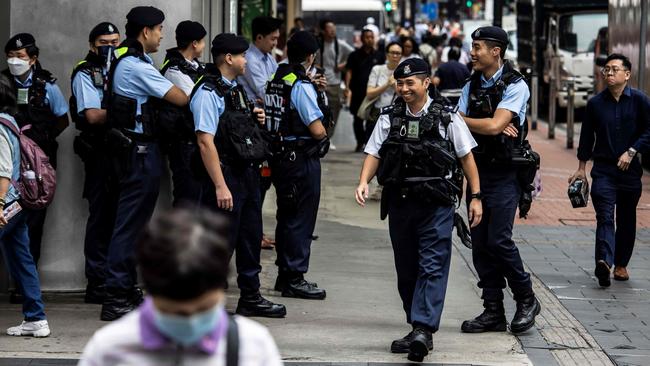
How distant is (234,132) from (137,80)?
A: 656mm

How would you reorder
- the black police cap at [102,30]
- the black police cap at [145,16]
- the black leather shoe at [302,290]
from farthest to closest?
the black leather shoe at [302,290] → the black police cap at [102,30] → the black police cap at [145,16]

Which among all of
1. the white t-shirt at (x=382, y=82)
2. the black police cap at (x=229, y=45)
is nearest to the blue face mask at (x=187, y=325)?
the black police cap at (x=229, y=45)

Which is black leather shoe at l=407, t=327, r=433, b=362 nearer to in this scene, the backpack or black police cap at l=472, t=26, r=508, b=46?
black police cap at l=472, t=26, r=508, b=46

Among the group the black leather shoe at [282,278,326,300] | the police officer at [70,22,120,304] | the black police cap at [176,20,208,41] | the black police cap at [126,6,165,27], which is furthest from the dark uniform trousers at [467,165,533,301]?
the police officer at [70,22,120,304]

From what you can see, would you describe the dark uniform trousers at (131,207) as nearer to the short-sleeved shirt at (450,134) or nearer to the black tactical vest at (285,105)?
the black tactical vest at (285,105)

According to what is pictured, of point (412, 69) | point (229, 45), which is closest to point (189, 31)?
point (229, 45)

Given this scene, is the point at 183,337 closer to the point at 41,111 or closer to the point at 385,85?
the point at 41,111

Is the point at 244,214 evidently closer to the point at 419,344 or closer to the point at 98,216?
the point at 98,216

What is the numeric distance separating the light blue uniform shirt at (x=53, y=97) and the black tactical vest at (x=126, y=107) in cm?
43

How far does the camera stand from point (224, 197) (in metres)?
7.66

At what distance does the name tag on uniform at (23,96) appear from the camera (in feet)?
26.3

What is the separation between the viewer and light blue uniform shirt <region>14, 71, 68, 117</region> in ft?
26.5

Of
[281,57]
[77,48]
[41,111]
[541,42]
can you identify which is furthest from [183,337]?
[541,42]

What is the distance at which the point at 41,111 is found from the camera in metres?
8.06
